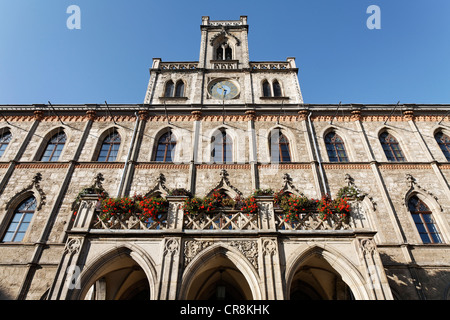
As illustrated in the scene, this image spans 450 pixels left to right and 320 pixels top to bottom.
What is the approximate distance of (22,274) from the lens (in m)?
11.2

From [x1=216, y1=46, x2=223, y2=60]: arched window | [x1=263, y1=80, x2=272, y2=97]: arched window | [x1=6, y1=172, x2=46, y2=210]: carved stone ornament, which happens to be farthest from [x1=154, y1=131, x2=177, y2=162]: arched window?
[x1=216, y1=46, x2=223, y2=60]: arched window

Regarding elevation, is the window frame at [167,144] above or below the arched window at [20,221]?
above

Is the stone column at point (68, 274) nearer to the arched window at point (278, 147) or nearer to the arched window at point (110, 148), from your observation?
the arched window at point (110, 148)

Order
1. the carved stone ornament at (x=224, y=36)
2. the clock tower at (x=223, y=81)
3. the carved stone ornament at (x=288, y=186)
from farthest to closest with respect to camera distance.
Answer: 1. the carved stone ornament at (x=224, y=36)
2. the clock tower at (x=223, y=81)
3. the carved stone ornament at (x=288, y=186)

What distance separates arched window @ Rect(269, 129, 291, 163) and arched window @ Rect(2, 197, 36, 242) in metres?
12.9

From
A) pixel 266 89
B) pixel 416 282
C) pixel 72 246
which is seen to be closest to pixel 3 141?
pixel 72 246

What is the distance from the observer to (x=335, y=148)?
1579cm

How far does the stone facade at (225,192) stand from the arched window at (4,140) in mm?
391

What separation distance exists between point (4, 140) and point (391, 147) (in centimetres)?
2355

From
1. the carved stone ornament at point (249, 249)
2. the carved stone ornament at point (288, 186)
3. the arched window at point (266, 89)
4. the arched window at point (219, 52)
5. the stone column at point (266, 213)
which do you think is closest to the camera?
the carved stone ornament at point (249, 249)

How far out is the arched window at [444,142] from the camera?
1565 cm

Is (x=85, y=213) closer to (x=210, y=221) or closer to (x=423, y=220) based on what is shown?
(x=210, y=221)

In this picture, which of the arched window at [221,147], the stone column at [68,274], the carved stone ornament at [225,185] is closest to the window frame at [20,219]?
the stone column at [68,274]

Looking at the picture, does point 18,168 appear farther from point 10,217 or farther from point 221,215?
point 221,215
